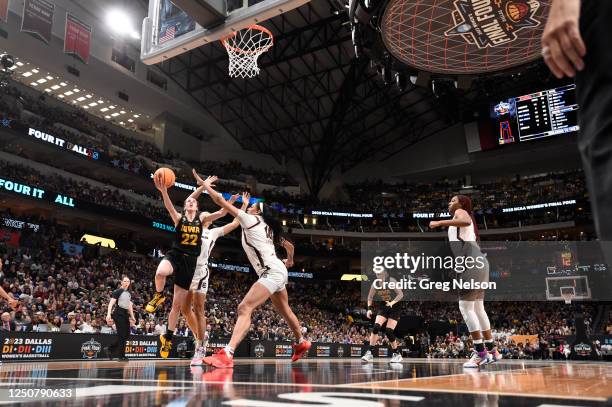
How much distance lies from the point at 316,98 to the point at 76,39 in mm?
16289

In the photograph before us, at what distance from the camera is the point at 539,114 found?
3319 centimetres

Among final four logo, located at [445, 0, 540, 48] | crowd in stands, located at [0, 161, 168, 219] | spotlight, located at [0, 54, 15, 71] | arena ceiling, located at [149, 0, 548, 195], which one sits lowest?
final four logo, located at [445, 0, 540, 48]

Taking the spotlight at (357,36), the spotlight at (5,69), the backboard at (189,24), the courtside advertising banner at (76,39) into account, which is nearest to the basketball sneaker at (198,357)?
the backboard at (189,24)

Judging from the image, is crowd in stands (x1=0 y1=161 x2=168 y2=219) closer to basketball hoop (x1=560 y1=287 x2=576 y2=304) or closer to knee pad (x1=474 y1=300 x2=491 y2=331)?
knee pad (x1=474 y1=300 x2=491 y2=331)

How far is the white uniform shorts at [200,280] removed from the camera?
22.2ft

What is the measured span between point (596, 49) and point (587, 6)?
0.57 feet

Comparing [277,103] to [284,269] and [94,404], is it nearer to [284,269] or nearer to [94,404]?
[284,269]

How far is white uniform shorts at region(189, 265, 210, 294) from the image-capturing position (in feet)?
22.2

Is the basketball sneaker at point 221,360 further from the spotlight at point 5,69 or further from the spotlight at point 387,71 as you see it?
the spotlight at point 5,69

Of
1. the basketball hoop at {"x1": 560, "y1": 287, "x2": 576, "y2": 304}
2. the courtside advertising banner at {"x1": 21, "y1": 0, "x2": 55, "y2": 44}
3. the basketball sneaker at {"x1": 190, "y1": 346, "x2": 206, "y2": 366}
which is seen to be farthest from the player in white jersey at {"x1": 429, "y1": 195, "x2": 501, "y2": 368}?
the basketball hoop at {"x1": 560, "y1": 287, "x2": 576, "y2": 304}

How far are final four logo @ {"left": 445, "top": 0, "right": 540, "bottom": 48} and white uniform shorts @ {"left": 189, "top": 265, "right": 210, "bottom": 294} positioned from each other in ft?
18.0

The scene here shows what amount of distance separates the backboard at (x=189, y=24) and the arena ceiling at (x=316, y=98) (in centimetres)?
1780

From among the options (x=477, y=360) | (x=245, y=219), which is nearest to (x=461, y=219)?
(x=477, y=360)

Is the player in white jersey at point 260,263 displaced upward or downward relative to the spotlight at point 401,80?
downward
